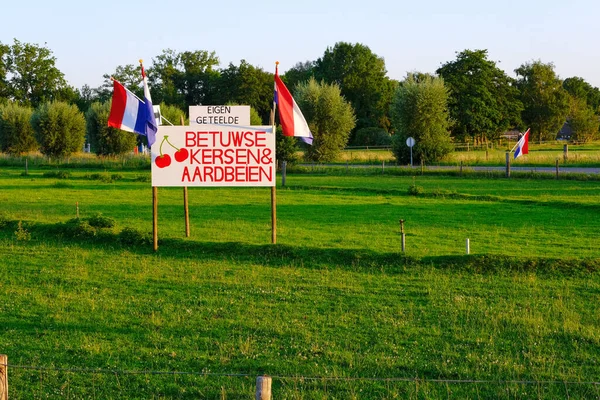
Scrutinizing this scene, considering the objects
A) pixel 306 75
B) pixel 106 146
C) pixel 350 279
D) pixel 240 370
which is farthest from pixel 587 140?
pixel 240 370

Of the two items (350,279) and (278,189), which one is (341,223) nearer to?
(350,279)

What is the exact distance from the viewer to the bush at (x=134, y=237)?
693 inches

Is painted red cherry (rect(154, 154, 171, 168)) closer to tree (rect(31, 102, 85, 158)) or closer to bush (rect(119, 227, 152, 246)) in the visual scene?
bush (rect(119, 227, 152, 246))

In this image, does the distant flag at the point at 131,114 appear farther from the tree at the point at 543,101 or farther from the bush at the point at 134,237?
the tree at the point at 543,101

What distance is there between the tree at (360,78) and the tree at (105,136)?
41.5 m

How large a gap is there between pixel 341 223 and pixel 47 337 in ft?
44.3

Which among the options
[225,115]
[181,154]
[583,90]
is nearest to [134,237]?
[181,154]

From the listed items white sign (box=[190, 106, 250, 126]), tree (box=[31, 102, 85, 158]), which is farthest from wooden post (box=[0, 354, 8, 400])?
tree (box=[31, 102, 85, 158])

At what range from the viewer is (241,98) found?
9031 cm

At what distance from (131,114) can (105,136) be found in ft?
Result: 163

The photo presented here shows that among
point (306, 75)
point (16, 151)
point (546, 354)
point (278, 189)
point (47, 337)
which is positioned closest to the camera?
point (546, 354)

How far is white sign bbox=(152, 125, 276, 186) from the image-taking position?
665 inches

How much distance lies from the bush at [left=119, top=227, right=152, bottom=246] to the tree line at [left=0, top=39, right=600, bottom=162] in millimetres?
34898

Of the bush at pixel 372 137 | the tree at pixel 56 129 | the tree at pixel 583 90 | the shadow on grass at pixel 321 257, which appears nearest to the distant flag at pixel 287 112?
the shadow on grass at pixel 321 257
